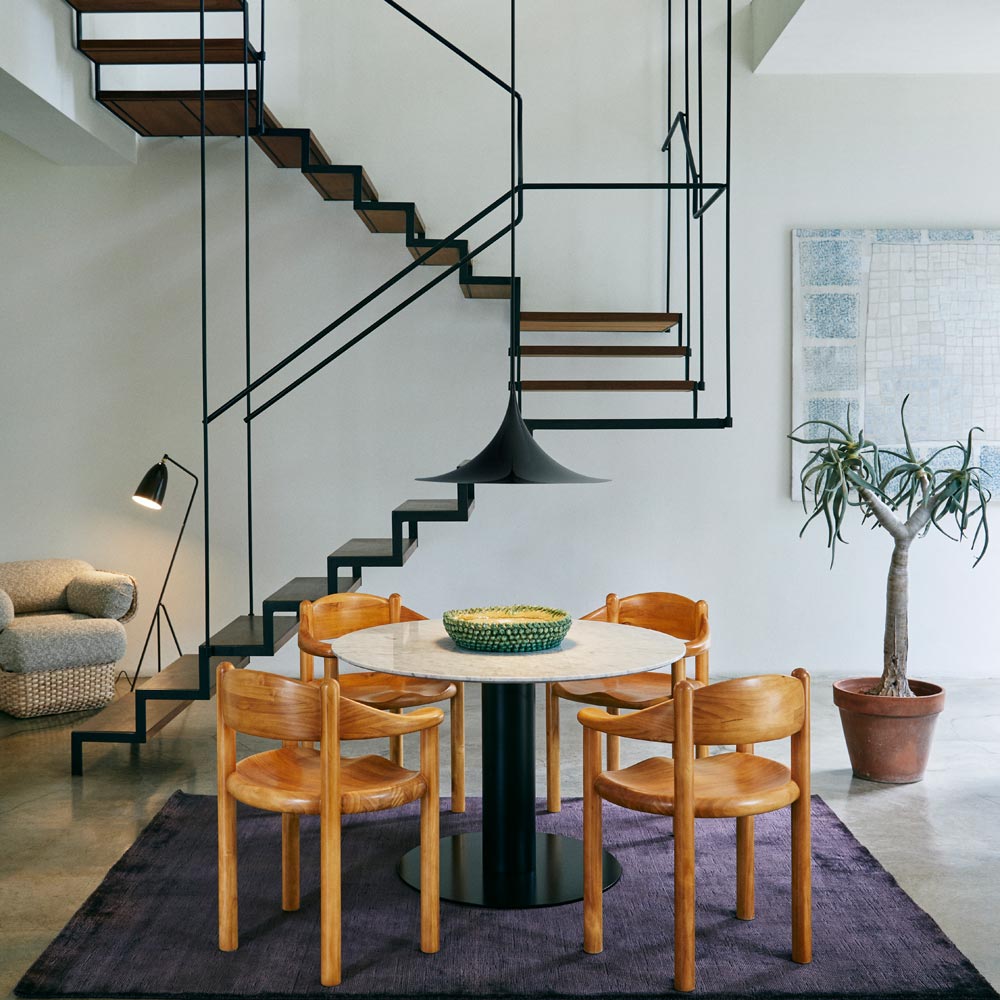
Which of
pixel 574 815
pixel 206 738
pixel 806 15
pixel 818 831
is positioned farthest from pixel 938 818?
pixel 806 15

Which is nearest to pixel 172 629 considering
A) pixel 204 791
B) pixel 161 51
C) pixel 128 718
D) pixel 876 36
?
pixel 128 718

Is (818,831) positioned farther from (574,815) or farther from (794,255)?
(794,255)

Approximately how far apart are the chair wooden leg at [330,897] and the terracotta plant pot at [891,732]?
2.43 m

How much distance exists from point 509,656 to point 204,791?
167cm

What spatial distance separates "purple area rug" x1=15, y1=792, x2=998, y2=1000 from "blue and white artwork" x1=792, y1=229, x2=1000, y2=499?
302cm

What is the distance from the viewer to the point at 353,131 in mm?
5965

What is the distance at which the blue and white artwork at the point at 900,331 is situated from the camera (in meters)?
5.91

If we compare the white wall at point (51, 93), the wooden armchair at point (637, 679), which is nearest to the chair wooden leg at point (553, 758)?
the wooden armchair at point (637, 679)

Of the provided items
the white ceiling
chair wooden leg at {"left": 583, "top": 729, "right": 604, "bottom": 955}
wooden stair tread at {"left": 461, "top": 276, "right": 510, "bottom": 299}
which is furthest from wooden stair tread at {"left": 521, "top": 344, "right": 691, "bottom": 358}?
chair wooden leg at {"left": 583, "top": 729, "right": 604, "bottom": 955}

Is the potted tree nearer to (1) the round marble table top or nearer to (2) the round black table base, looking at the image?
(1) the round marble table top

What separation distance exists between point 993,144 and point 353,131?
3.55 m

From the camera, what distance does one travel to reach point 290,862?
9.93 ft

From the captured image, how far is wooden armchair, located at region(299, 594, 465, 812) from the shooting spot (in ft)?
12.1

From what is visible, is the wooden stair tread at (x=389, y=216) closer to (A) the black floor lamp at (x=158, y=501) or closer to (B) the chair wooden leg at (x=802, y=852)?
(A) the black floor lamp at (x=158, y=501)
